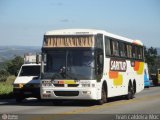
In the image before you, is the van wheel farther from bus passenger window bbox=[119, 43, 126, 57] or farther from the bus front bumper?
bus passenger window bbox=[119, 43, 126, 57]

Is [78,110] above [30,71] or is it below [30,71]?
below

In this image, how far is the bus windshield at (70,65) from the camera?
2295cm

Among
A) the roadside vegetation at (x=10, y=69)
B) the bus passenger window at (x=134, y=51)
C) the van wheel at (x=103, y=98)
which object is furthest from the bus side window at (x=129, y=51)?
the roadside vegetation at (x=10, y=69)

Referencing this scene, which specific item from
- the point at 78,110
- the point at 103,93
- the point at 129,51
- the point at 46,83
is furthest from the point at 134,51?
the point at 78,110

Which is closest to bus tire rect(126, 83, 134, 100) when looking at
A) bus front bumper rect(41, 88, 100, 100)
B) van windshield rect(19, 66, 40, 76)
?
van windshield rect(19, 66, 40, 76)

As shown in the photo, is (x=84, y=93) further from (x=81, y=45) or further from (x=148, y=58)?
(x=148, y=58)

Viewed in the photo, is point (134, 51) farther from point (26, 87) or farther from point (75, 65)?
point (75, 65)

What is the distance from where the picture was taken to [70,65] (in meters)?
23.0

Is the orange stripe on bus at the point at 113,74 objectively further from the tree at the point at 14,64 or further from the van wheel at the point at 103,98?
the tree at the point at 14,64

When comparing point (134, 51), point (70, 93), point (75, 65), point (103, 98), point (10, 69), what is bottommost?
point (103, 98)

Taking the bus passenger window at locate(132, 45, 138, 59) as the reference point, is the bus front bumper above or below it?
below

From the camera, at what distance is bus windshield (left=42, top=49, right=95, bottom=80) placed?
22953 millimetres

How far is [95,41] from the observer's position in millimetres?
23547

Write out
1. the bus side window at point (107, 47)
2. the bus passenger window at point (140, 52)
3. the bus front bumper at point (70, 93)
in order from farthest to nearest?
the bus passenger window at point (140, 52) < the bus side window at point (107, 47) < the bus front bumper at point (70, 93)
